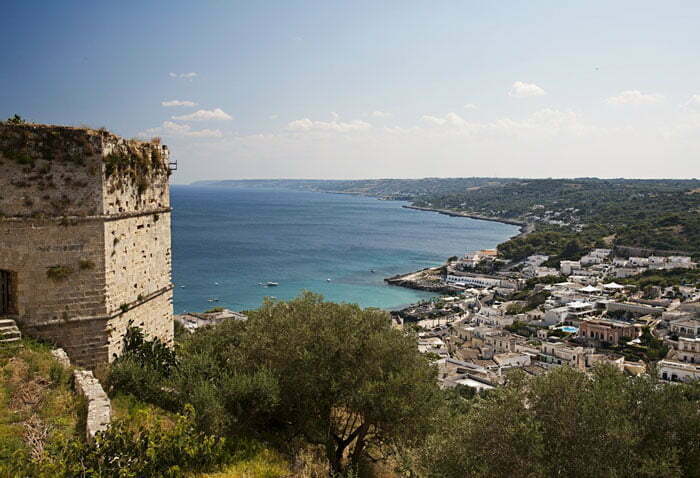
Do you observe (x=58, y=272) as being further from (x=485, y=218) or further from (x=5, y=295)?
(x=485, y=218)

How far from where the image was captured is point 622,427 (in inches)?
234

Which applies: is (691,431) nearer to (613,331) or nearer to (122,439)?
(122,439)

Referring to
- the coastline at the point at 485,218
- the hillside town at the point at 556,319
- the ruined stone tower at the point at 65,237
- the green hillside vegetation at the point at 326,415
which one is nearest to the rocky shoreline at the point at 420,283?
the hillside town at the point at 556,319

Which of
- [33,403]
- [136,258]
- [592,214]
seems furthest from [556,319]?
[592,214]

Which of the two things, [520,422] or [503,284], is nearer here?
[520,422]

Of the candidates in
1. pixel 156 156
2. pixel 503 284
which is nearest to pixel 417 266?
pixel 503 284

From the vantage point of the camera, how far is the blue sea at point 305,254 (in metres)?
55.9

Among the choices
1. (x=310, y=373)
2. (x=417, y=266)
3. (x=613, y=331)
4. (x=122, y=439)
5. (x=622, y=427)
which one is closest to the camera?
(x=122, y=439)

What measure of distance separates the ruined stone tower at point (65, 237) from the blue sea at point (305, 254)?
132ft

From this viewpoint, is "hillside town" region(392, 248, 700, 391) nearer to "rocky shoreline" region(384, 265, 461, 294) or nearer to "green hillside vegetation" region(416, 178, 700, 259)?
"rocky shoreline" region(384, 265, 461, 294)

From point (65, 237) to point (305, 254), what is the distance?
71.9m

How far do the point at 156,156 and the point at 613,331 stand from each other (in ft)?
135

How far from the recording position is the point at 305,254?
80125mm

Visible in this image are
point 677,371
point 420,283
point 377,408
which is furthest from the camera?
point 420,283
